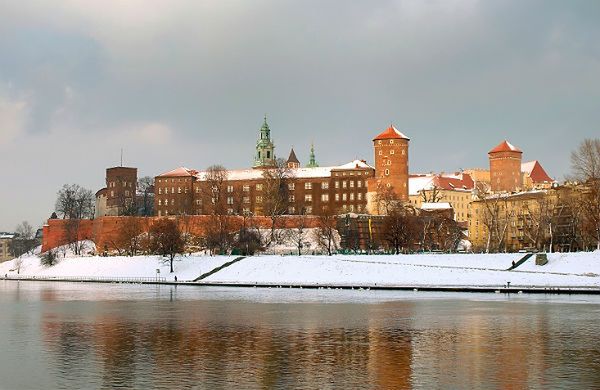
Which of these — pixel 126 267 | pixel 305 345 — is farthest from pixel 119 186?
pixel 305 345

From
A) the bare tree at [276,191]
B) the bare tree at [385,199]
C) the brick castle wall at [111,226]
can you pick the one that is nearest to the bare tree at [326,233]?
the brick castle wall at [111,226]

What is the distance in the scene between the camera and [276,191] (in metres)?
109

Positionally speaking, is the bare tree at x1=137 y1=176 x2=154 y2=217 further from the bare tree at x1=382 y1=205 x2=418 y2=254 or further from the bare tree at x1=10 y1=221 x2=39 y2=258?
the bare tree at x1=382 y1=205 x2=418 y2=254

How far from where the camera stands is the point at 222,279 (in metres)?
64.6

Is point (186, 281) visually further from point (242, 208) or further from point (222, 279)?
point (242, 208)

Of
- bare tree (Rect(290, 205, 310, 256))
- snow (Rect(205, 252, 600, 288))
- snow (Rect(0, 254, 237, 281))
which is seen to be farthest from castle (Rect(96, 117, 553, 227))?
snow (Rect(205, 252, 600, 288))

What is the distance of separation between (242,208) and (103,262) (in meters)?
36.9

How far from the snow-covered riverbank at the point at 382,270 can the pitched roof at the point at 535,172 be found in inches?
3095

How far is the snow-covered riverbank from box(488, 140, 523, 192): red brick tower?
70222 millimetres

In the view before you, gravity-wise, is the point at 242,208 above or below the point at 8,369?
above

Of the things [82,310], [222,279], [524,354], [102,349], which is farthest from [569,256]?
[102,349]

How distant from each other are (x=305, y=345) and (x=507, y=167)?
112711 mm

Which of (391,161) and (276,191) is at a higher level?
(391,161)

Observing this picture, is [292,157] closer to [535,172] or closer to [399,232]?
[535,172]
